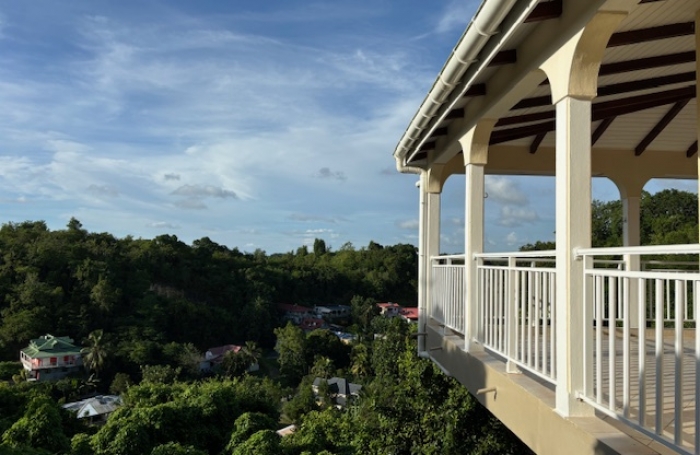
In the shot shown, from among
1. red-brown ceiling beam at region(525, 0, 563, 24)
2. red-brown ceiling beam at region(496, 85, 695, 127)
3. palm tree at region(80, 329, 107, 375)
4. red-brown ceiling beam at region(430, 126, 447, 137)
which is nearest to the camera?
red-brown ceiling beam at region(525, 0, 563, 24)

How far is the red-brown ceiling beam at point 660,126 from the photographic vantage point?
571 centimetres

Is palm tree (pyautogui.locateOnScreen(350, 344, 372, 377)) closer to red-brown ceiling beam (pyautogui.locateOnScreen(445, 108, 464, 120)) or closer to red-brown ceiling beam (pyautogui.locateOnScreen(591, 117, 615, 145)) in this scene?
red-brown ceiling beam (pyautogui.locateOnScreen(591, 117, 615, 145))

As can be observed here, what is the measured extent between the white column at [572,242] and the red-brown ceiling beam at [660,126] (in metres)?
3.79

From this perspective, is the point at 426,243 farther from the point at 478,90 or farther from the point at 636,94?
the point at 636,94

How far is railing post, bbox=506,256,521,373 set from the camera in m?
3.38

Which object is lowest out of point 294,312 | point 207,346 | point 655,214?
point 207,346

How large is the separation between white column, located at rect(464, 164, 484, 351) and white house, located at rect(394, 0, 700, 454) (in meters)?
0.01

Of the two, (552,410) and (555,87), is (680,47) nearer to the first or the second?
(555,87)

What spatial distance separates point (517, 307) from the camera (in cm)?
340

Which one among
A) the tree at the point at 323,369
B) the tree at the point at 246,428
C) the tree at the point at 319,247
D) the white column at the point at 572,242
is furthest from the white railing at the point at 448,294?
the tree at the point at 319,247

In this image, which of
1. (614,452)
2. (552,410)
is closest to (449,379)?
(552,410)

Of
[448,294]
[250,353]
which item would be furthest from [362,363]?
[448,294]

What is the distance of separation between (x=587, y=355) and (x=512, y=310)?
887 millimetres

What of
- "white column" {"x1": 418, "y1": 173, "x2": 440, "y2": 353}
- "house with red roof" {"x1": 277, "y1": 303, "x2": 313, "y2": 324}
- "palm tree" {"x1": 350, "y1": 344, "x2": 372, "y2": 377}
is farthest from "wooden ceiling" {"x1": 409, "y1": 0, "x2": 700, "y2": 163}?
"house with red roof" {"x1": 277, "y1": 303, "x2": 313, "y2": 324}
